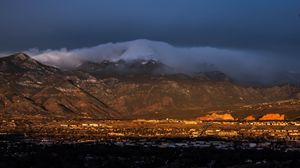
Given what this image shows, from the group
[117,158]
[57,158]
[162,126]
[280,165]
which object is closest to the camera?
[280,165]

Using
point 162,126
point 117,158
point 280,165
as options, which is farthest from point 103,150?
point 162,126

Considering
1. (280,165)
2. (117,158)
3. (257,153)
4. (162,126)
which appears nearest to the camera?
(280,165)

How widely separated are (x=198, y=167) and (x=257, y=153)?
17.6 meters

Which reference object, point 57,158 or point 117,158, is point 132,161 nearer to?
point 117,158

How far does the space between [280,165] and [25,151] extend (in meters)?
36.8

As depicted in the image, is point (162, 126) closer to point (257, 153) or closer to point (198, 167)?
point (257, 153)

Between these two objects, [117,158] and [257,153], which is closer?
[117,158]

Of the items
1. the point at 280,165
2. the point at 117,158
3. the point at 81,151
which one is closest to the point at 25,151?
the point at 81,151

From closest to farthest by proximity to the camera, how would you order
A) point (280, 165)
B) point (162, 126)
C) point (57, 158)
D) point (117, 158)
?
point (280, 165), point (57, 158), point (117, 158), point (162, 126)

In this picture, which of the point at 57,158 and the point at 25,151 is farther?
the point at 25,151

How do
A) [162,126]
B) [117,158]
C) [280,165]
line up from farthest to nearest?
[162,126]
[117,158]
[280,165]

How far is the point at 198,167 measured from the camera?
3068 inches

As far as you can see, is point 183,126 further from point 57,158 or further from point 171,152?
point 57,158

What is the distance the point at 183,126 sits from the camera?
190m
